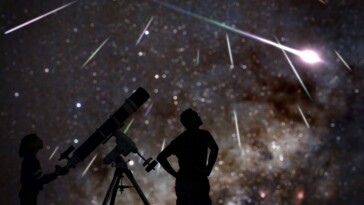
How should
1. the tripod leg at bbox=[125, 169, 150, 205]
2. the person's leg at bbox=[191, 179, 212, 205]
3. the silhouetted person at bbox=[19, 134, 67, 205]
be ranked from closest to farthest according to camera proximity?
1. the person's leg at bbox=[191, 179, 212, 205]
2. the tripod leg at bbox=[125, 169, 150, 205]
3. the silhouetted person at bbox=[19, 134, 67, 205]

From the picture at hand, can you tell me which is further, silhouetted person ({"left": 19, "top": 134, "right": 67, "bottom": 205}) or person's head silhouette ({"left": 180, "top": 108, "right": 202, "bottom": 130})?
silhouetted person ({"left": 19, "top": 134, "right": 67, "bottom": 205})

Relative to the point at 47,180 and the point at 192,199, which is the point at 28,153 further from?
the point at 192,199

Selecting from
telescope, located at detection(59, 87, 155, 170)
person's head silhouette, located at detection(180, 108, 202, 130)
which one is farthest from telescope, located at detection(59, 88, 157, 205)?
person's head silhouette, located at detection(180, 108, 202, 130)

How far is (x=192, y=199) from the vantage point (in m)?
3.62

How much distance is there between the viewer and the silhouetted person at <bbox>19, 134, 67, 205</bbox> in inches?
177

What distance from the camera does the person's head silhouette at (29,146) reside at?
4.63 m

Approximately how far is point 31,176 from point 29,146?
33cm

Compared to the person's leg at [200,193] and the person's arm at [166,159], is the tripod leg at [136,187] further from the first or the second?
the person's leg at [200,193]

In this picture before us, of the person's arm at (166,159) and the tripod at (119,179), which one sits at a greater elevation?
the person's arm at (166,159)

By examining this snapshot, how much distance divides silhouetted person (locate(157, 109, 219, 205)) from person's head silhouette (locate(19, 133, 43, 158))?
5.67ft

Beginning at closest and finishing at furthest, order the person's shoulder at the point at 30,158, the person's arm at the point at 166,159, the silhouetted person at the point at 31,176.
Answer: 1. the person's arm at the point at 166,159
2. the silhouetted person at the point at 31,176
3. the person's shoulder at the point at 30,158

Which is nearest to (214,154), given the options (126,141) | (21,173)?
(126,141)

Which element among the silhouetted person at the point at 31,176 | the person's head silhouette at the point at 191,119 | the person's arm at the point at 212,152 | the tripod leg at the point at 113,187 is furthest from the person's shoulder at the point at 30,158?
the person's arm at the point at 212,152

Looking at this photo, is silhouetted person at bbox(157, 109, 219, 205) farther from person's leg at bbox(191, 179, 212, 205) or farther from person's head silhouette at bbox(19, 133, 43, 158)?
person's head silhouette at bbox(19, 133, 43, 158)
